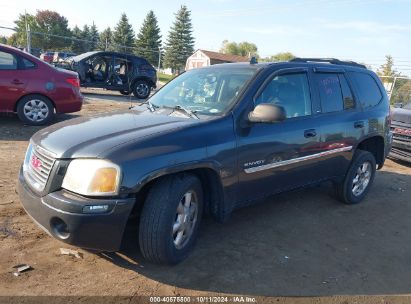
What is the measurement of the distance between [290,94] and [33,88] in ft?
19.3

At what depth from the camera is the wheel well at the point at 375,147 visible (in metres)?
5.76

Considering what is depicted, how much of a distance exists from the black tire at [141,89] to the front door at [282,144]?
12.6 meters

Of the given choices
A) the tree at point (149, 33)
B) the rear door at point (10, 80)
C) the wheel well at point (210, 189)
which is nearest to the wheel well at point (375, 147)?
the wheel well at point (210, 189)

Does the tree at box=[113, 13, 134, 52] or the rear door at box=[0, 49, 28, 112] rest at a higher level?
the tree at box=[113, 13, 134, 52]

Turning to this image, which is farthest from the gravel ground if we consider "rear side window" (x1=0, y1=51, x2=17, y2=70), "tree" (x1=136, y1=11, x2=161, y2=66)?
"tree" (x1=136, y1=11, x2=161, y2=66)

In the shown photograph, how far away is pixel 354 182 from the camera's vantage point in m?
5.55

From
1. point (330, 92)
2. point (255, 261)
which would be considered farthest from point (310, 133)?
point (255, 261)

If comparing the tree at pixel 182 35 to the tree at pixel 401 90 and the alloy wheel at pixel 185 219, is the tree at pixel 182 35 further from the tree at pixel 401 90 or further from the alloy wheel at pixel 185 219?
the alloy wheel at pixel 185 219

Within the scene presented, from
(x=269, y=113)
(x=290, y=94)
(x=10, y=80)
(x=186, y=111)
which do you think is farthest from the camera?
(x=10, y=80)

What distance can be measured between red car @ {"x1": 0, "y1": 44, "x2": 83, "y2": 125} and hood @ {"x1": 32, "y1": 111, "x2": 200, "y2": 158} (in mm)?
4847

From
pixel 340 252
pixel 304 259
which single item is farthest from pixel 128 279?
pixel 340 252

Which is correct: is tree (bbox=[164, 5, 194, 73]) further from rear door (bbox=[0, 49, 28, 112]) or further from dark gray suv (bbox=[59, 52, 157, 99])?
rear door (bbox=[0, 49, 28, 112])

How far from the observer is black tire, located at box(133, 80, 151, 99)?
16.4 metres

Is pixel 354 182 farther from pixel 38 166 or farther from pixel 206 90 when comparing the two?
pixel 38 166
